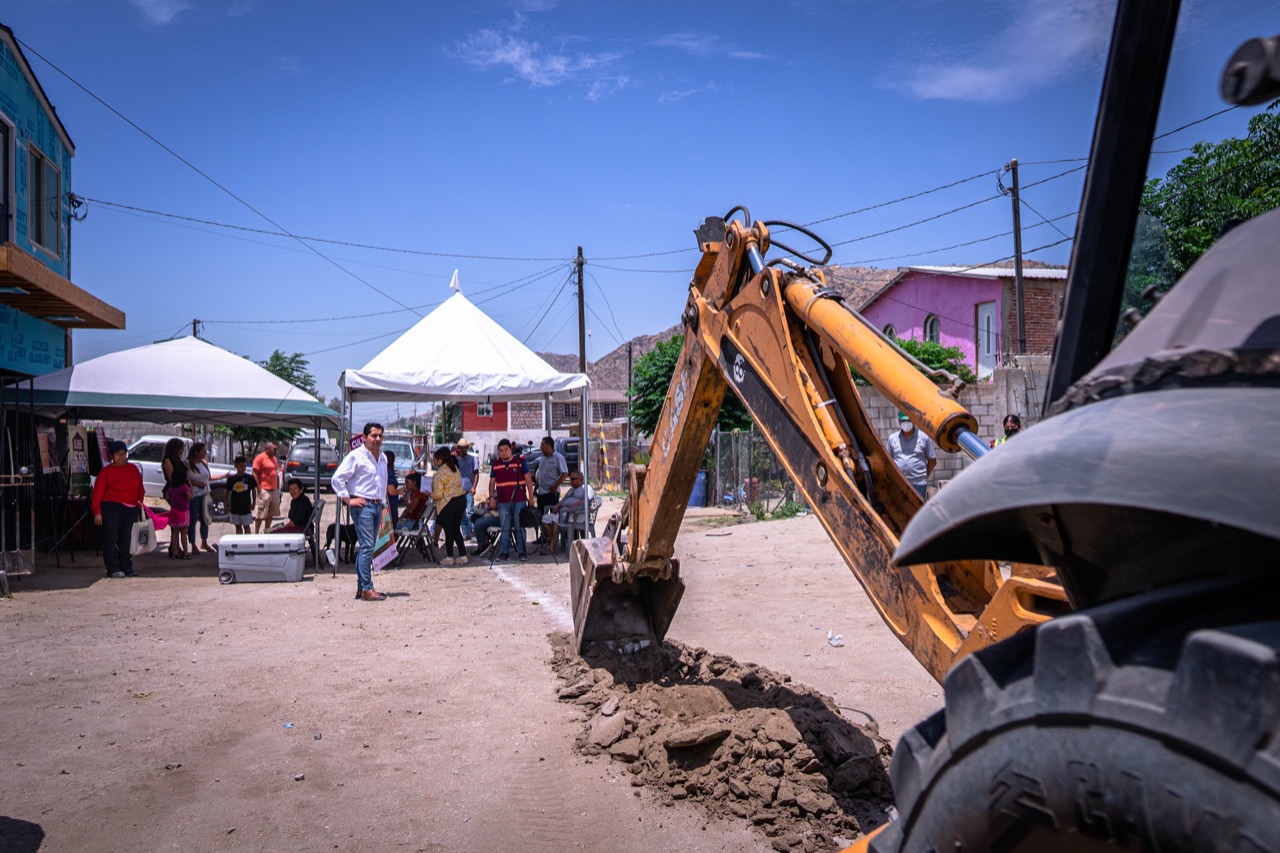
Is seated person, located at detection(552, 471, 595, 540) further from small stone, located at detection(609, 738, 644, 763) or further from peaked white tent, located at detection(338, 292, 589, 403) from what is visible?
small stone, located at detection(609, 738, 644, 763)

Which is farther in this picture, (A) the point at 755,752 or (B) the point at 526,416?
(B) the point at 526,416

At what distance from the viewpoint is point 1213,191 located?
2270mm

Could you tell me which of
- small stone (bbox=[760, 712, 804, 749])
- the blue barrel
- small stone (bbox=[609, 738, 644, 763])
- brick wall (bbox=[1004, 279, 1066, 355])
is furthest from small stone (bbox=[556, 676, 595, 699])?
brick wall (bbox=[1004, 279, 1066, 355])

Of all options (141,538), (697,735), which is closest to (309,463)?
(141,538)

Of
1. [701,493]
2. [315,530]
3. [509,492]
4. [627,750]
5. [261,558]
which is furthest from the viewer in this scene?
[701,493]

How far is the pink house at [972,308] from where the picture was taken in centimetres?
2977

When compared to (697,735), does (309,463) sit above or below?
above

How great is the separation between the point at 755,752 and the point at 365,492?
720cm

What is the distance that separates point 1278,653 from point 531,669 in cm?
635

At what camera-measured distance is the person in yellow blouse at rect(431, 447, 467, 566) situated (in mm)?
13633

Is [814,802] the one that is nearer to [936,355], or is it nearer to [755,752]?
[755,752]

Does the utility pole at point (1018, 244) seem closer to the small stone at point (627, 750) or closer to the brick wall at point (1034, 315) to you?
the brick wall at point (1034, 315)

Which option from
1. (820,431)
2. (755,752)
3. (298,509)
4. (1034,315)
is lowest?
(755,752)

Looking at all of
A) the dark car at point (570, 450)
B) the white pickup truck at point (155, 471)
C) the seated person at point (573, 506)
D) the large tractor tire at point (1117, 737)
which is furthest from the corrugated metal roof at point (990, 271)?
the large tractor tire at point (1117, 737)
